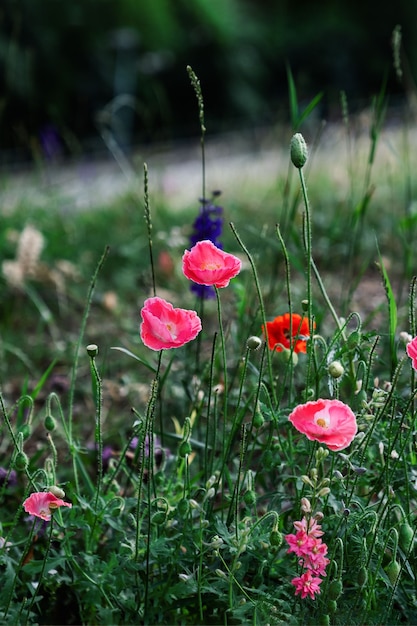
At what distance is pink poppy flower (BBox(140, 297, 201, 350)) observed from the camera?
99 centimetres

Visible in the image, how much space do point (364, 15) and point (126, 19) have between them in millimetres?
4548

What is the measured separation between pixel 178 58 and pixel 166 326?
976 cm

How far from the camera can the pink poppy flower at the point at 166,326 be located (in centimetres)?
99

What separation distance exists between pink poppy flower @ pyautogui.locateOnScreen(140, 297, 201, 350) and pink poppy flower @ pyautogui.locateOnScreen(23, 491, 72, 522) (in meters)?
0.24

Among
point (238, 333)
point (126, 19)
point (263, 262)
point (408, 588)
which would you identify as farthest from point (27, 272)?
point (126, 19)

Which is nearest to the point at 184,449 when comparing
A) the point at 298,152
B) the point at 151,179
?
the point at 298,152

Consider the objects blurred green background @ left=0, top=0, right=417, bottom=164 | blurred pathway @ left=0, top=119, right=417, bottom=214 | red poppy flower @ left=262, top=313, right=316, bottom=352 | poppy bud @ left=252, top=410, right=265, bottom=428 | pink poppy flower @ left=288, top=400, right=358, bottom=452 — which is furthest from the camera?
blurred green background @ left=0, top=0, right=417, bottom=164

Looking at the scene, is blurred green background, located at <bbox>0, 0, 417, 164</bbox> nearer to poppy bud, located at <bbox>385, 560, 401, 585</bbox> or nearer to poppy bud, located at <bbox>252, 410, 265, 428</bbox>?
poppy bud, located at <bbox>252, 410, 265, 428</bbox>

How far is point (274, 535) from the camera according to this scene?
1014mm

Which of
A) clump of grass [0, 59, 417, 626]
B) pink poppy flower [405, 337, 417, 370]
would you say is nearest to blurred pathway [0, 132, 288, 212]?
clump of grass [0, 59, 417, 626]

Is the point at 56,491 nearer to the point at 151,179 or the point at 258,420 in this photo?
the point at 258,420

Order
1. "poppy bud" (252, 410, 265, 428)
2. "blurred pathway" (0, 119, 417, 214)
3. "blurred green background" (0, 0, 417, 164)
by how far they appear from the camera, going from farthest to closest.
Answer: "blurred green background" (0, 0, 417, 164)
"blurred pathway" (0, 119, 417, 214)
"poppy bud" (252, 410, 265, 428)

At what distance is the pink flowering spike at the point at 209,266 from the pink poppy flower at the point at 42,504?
34 cm

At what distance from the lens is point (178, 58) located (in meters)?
10.2
